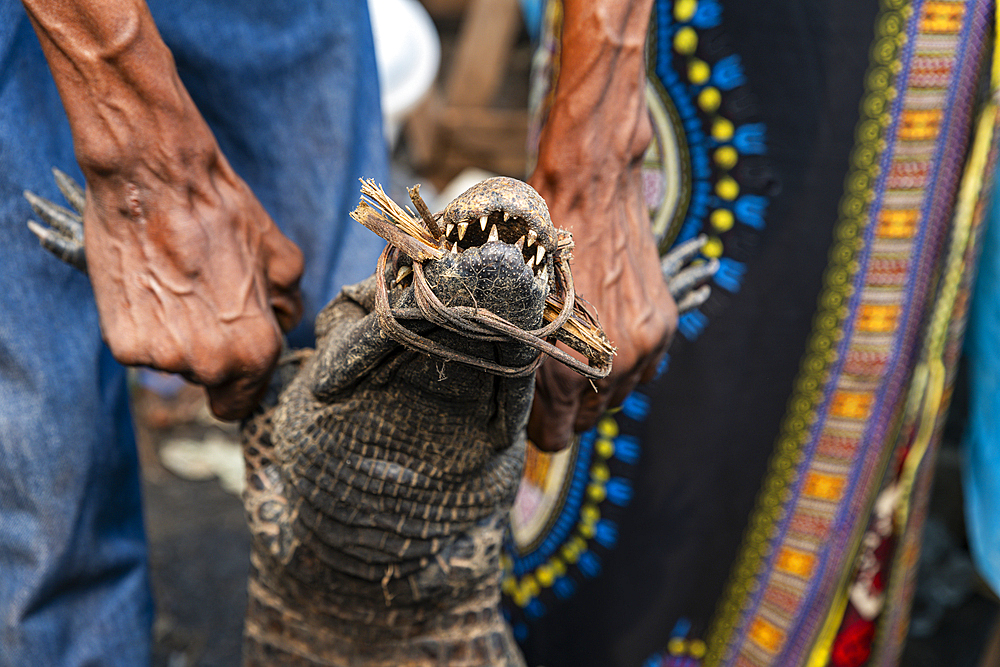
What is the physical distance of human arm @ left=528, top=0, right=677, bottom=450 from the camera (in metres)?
0.56

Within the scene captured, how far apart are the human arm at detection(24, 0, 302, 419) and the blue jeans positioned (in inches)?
8.4

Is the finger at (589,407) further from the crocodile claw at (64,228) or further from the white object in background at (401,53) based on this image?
the white object in background at (401,53)

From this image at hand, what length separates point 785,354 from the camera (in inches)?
35.8

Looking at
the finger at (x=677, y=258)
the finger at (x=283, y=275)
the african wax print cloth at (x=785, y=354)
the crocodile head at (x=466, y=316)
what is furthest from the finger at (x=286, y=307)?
the african wax print cloth at (x=785, y=354)

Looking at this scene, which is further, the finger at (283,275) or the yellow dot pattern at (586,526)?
the yellow dot pattern at (586,526)

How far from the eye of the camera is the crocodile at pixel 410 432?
0.40 metres

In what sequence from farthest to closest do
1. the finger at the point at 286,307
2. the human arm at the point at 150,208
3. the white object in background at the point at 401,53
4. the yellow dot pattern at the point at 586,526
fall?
the white object in background at the point at 401,53
the yellow dot pattern at the point at 586,526
the finger at the point at 286,307
the human arm at the point at 150,208

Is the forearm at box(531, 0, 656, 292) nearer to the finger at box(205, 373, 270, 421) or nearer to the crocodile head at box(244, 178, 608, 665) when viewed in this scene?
the crocodile head at box(244, 178, 608, 665)

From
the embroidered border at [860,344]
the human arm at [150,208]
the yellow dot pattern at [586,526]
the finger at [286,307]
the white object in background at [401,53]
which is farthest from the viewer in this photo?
the white object in background at [401,53]

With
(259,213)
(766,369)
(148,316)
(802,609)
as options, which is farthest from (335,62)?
(802,609)

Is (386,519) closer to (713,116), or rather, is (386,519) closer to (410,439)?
(410,439)

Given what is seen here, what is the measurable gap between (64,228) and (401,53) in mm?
1559

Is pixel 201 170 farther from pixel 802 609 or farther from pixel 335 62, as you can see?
pixel 802 609

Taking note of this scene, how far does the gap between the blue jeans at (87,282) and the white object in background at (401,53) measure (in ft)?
3.80
